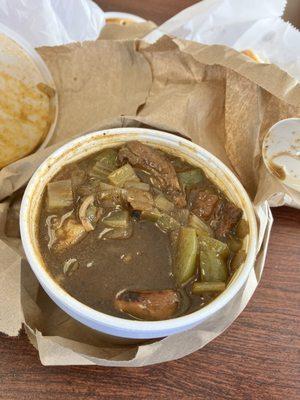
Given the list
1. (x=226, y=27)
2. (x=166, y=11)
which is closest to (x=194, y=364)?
(x=226, y=27)

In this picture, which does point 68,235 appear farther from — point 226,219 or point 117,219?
point 226,219

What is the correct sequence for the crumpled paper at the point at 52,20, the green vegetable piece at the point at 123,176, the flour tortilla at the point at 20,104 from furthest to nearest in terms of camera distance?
the crumpled paper at the point at 52,20 → the flour tortilla at the point at 20,104 → the green vegetable piece at the point at 123,176

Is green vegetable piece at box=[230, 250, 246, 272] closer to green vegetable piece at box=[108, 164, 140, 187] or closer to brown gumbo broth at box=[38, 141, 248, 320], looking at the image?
brown gumbo broth at box=[38, 141, 248, 320]

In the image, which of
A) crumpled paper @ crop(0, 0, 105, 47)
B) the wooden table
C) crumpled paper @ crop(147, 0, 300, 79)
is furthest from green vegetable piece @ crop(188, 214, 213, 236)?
crumpled paper @ crop(0, 0, 105, 47)

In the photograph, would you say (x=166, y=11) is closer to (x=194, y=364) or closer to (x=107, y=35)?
(x=107, y=35)

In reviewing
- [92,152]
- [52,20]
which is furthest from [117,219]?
[52,20]

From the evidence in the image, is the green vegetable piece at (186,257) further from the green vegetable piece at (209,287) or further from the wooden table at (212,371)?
the wooden table at (212,371)

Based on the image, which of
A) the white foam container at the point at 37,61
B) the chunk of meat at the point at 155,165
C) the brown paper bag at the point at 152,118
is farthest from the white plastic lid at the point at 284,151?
the white foam container at the point at 37,61
